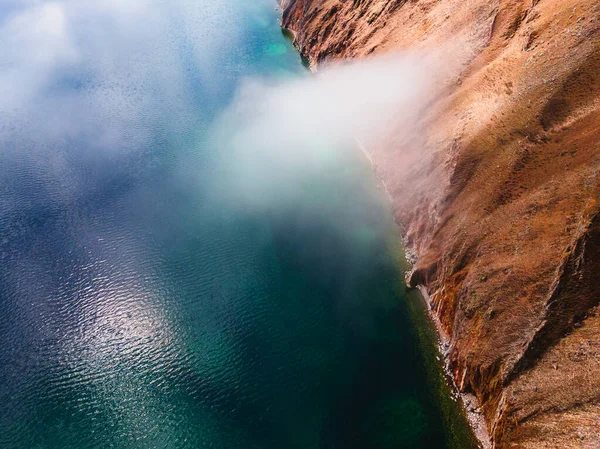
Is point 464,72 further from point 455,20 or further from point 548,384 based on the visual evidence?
point 548,384

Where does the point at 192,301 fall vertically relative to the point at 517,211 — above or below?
above

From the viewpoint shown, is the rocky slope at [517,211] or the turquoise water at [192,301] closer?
the rocky slope at [517,211]

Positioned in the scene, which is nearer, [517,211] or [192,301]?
[517,211]

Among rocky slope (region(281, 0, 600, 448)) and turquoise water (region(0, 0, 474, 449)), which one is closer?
rocky slope (region(281, 0, 600, 448))
